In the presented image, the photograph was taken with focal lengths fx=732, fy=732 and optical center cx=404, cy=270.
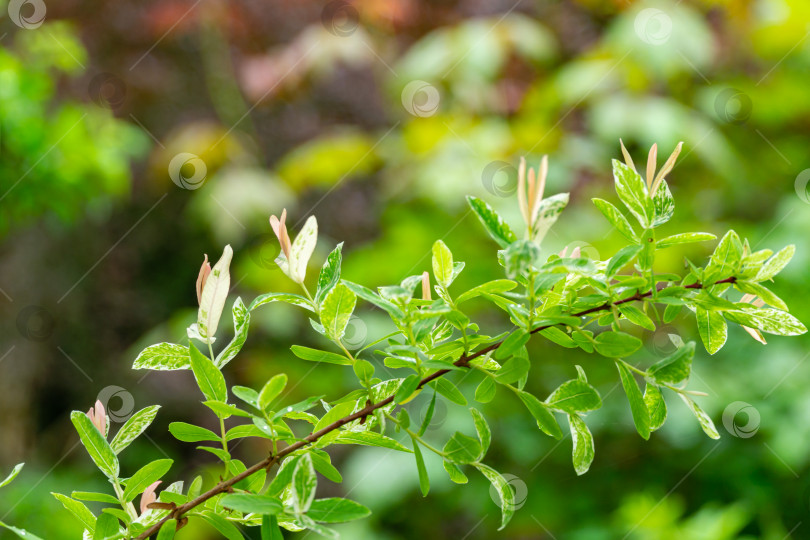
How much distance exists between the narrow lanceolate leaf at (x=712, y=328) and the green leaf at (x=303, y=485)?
0.17 m

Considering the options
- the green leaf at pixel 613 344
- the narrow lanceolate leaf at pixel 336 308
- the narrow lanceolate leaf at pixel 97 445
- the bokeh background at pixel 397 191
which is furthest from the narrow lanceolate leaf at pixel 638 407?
the bokeh background at pixel 397 191

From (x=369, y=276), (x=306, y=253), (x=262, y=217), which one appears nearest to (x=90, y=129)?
(x=369, y=276)

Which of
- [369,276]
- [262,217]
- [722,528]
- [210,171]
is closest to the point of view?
[722,528]

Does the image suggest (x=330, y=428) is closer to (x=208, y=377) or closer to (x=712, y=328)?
(x=208, y=377)

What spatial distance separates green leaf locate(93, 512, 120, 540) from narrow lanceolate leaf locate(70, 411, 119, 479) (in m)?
0.02

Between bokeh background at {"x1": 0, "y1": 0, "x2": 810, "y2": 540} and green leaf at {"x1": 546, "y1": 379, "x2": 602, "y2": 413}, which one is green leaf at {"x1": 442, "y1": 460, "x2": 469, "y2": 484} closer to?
→ green leaf at {"x1": 546, "y1": 379, "x2": 602, "y2": 413}

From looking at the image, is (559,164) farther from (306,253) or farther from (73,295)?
(73,295)

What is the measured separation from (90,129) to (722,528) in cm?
104

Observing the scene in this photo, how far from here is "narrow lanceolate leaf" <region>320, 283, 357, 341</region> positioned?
30 cm

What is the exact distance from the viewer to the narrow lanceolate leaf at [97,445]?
30 cm

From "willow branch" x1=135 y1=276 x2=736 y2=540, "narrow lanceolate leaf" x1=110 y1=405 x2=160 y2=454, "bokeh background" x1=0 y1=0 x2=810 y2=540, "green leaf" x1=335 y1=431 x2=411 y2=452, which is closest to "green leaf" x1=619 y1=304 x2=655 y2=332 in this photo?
"willow branch" x1=135 y1=276 x2=736 y2=540

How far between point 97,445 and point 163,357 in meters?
0.05

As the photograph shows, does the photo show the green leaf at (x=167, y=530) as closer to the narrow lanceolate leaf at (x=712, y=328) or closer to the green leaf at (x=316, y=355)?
the green leaf at (x=316, y=355)

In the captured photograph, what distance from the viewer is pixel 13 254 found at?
7.02 feet
